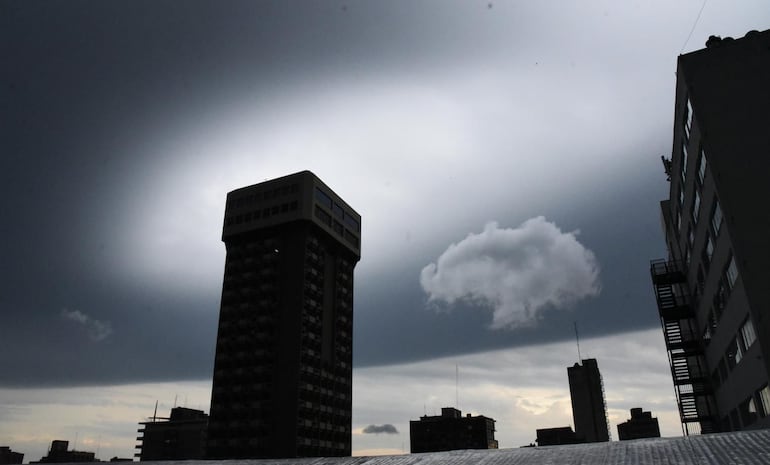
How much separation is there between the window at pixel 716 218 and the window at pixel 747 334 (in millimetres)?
5166

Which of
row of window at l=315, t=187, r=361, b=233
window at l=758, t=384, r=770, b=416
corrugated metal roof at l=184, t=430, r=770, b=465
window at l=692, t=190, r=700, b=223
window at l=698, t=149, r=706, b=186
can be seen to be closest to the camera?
corrugated metal roof at l=184, t=430, r=770, b=465

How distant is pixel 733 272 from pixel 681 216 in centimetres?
1367

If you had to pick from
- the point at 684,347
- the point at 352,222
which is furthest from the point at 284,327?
the point at 684,347

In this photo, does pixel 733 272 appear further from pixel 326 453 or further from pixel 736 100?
pixel 326 453

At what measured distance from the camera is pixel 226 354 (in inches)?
3888

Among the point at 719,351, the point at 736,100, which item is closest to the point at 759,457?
the point at 736,100

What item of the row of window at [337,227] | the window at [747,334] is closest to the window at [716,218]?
the window at [747,334]

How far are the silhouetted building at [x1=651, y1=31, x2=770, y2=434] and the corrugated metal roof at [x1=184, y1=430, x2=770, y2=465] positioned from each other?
64.7 ft

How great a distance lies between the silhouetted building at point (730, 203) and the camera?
25219mm

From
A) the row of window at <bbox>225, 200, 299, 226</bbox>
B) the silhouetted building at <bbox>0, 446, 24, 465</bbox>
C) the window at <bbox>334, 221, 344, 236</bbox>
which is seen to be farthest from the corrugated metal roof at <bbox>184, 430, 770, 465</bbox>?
the silhouetted building at <bbox>0, 446, 24, 465</bbox>

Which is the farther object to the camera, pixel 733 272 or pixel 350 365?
pixel 350 365

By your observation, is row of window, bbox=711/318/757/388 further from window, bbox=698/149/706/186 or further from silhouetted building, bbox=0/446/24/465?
silhouetted building, bbox=0/446/24/465

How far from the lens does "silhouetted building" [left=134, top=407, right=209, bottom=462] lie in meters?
170

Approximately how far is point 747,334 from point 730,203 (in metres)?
6.71
